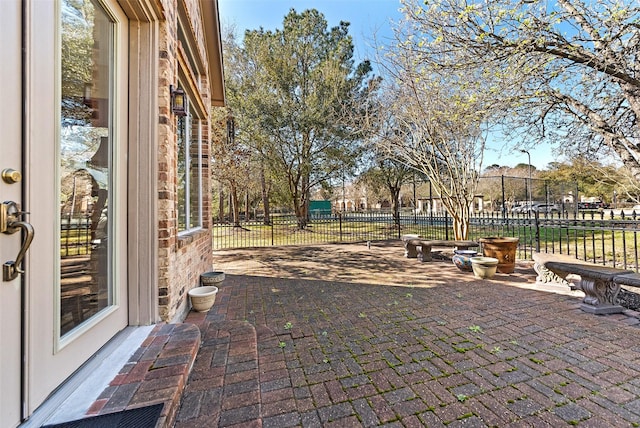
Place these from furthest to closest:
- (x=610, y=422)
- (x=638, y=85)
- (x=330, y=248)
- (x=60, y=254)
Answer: (x=330, y=248) → (x=638, y=85) → (x=610, y=422) → (x=60, y=254)

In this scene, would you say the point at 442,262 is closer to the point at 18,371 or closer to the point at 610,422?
the point at 610,422

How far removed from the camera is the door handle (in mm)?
1052

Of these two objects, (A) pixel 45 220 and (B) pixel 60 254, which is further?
(B) pixel 60 254

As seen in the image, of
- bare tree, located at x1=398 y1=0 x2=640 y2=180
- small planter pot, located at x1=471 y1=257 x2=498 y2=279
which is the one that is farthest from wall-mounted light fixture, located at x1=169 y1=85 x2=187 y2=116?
small planter pot, located at x1=471 y1=257 x2=498 y2=279

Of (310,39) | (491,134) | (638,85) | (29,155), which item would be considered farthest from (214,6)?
(310,39)

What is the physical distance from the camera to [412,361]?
229 centimetres

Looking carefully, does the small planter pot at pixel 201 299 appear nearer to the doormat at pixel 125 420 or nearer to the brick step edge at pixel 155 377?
the brick step edge at pixel 155 377

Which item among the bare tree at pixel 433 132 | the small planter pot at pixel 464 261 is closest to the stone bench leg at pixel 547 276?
the small planter pot at pixel 464 261

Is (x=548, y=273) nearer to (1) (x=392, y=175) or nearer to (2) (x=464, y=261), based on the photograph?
(2) (x=464, y=261)

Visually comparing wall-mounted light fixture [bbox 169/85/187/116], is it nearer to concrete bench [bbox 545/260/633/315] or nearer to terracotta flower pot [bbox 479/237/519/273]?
concrete bench [bbox 545/260/633/315]

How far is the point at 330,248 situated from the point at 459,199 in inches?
167

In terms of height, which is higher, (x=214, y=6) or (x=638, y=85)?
(x=214, y=6)

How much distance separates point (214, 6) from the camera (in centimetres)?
443

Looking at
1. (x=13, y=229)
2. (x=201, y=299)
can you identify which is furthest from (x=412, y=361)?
(x=13, y=229)
